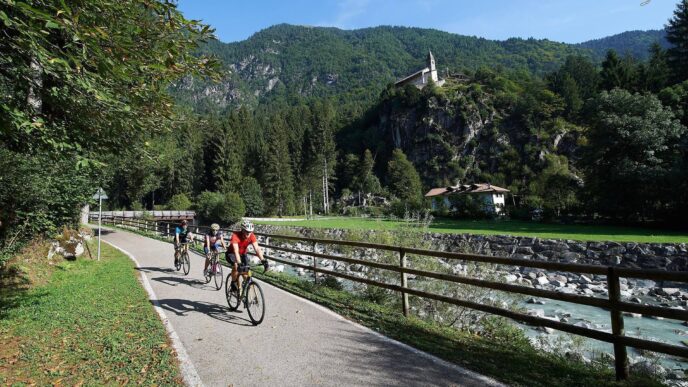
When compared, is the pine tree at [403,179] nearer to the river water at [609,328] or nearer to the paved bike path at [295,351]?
the river water at [609,328]

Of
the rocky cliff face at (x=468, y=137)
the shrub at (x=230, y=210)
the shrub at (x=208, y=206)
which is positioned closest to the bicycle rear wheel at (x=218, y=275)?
the shrub at (x=230, y=210)

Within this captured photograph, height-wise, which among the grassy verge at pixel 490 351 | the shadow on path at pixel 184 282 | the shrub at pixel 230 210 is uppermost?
the shrub at pixel 230 210

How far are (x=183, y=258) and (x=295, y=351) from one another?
373 inches

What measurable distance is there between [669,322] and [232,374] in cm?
1204

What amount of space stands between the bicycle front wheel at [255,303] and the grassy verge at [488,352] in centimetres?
157

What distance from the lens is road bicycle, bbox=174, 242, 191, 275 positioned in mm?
13492

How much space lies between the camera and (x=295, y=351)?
5.54m

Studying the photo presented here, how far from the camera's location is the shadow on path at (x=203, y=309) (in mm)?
7397

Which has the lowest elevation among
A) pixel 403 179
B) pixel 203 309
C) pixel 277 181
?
pixel 203 309

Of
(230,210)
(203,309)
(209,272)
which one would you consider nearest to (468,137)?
(230,210)

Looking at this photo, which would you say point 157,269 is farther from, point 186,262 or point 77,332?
point 77,332

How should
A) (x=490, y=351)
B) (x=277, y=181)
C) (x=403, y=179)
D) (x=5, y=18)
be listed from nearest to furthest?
(x=5, y=18), (x=490, y=351), (x=277, y=181), (x=403, y=179)

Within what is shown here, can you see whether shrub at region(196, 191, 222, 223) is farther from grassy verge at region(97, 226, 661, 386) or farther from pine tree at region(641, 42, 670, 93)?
pine tree at region(641, 42, 670, 93)

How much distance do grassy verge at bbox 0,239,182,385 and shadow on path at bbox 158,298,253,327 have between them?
0.44 meters
